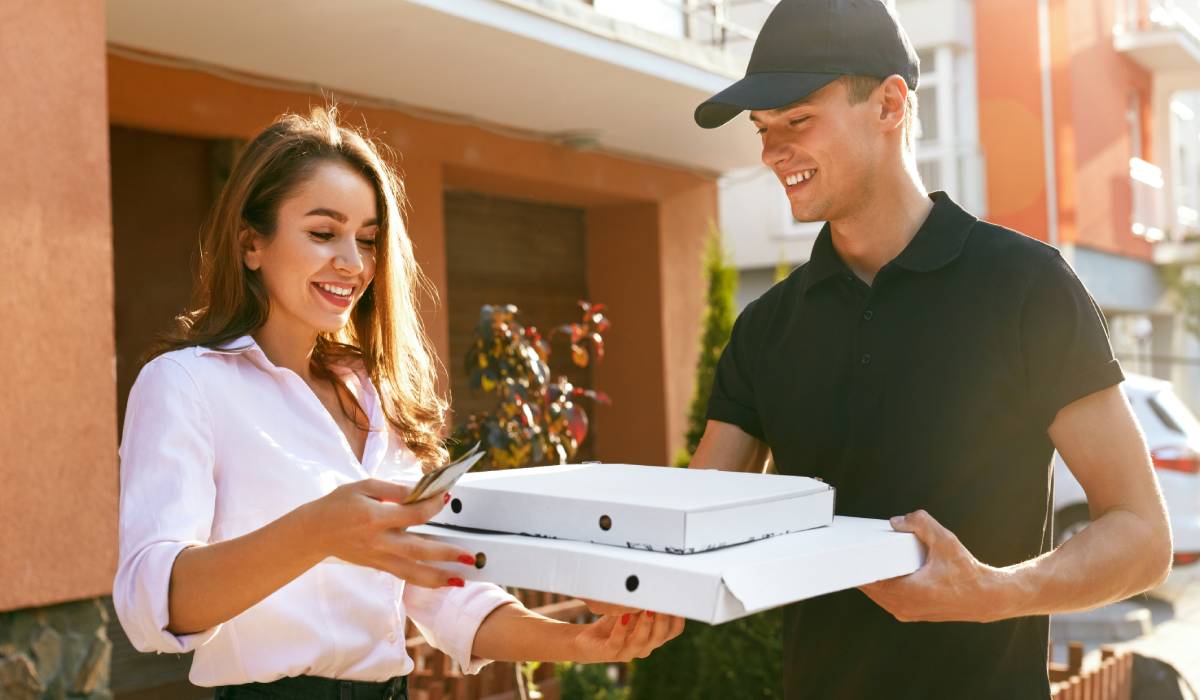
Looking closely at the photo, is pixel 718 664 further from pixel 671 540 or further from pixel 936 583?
pixel 671 540

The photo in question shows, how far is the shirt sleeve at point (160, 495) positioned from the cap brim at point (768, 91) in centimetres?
100

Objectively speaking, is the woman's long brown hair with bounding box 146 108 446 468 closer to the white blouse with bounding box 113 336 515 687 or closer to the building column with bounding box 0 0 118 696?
the white blouse with bounding box 113 336 515 687

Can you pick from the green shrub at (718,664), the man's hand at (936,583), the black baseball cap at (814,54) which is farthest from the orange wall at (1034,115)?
the man's hand at (936,583)

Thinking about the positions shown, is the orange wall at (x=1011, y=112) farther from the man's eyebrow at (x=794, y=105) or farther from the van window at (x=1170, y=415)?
the man's eyebrow at (x=794, y=105)

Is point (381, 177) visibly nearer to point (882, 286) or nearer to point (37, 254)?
point (882, 286)

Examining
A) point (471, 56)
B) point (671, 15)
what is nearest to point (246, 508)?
point (471, 56)

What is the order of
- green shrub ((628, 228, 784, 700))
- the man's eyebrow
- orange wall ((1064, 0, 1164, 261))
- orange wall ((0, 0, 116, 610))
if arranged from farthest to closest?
orange wall ((1064, 0, 1164, 261)), green shrub ((628, 228, 784, 700)), orange wall ((0, 0, 116, 610)), the man's eyebrow

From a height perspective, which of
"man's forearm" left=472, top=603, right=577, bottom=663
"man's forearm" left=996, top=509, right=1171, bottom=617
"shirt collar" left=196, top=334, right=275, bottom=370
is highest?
"shirt collar" left=196, top=334, right=275, bottom=370

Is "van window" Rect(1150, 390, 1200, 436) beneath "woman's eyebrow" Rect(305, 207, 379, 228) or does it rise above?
beneath

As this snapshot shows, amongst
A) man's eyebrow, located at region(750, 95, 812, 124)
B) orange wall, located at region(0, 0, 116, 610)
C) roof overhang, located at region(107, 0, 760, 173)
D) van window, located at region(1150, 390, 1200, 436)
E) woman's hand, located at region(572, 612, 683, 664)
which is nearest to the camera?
woman's hand, located at region(572, 612, 683, 664)

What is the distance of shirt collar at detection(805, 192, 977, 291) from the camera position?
2314 millimetres

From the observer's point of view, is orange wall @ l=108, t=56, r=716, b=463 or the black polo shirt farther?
orange wall @ l=108, t=56, r=716, b=463

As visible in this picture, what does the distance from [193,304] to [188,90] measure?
5.14m

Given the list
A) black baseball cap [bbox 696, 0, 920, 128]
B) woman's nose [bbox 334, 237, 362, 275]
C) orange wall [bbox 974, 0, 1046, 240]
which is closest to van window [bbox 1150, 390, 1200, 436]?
orange wall [bbox 974, 0, 1046, 240]
